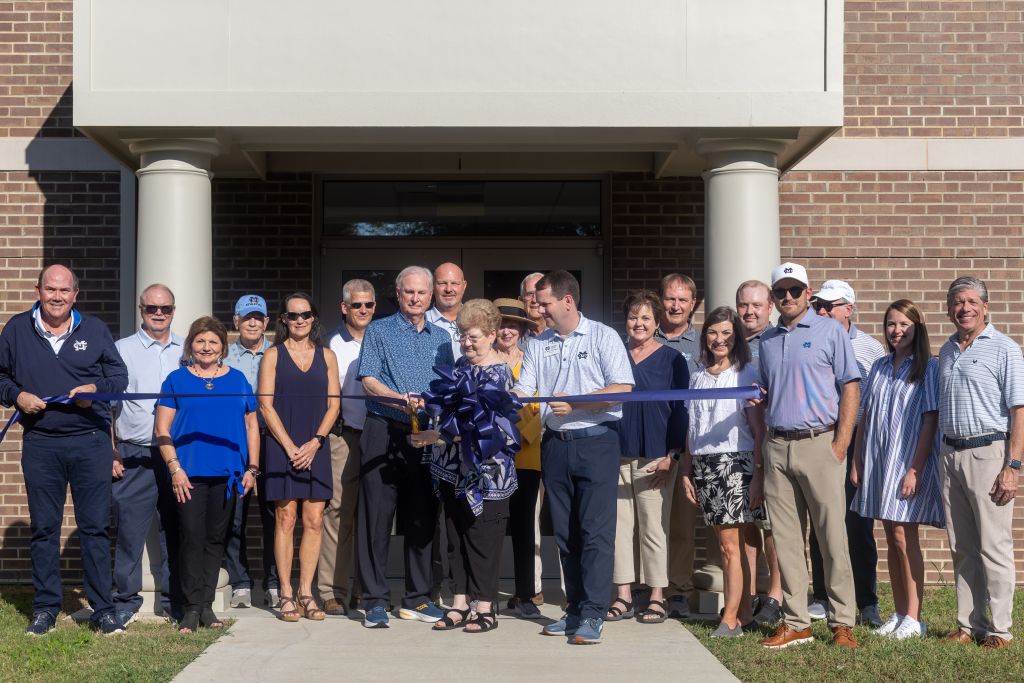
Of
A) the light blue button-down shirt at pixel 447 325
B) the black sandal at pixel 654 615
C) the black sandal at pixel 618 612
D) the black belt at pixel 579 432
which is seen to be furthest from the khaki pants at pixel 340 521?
the black sandal at pixel 654 615

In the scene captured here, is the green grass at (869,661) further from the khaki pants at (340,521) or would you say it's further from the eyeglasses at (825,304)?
the khaki pants at (340,521)

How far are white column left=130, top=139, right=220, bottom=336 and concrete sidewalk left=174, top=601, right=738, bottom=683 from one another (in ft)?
7.26

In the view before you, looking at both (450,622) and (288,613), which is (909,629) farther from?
(288,613)

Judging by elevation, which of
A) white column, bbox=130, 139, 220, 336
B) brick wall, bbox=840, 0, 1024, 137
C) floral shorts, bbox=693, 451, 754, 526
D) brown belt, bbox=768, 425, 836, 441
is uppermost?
brick wall, bbox=840, 0, 1024, 137

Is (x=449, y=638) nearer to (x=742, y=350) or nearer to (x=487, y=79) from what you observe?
(x=742, y=350)

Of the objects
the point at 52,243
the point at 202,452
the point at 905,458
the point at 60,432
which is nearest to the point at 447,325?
the point at 202,452

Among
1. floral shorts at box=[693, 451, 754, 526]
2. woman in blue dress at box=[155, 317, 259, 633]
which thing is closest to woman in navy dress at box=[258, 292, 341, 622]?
woman in blue dress at box=[155, 317, 259, 633]

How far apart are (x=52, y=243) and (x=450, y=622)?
15.8 feet

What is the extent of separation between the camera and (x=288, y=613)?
7.43m

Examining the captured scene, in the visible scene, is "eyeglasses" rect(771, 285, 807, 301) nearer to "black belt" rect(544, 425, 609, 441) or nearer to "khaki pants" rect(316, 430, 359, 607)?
"black belt" rect(544, 425, 609, 441)

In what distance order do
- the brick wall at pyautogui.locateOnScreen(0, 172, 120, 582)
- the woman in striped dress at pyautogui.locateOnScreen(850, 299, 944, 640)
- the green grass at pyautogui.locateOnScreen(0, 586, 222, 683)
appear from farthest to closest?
the brick wall at pyautogui.locateOnScreen(0, 172, 120, 582) < the woman in striped dress at pyautogui.locateOnScreen(850, 299, 944, 640) < the green grass at pyautogui.locateOnScreen(0, 586, 222, 683)

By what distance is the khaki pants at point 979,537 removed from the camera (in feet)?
22.2

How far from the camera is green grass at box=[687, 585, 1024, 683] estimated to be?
614cm

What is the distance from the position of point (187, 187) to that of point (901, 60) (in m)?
5.53
